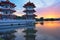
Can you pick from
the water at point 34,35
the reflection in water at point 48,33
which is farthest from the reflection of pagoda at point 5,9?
the water at point 34,35

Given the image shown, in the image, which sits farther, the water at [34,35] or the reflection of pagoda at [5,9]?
the reflection of pagoda at [5,9]

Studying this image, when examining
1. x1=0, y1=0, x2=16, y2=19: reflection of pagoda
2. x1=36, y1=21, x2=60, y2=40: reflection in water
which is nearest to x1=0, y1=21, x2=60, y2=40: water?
x1=36, y1=21, x2=60, y2=40: reflection in water

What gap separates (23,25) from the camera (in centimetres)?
3841

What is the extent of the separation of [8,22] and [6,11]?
731 centimetres

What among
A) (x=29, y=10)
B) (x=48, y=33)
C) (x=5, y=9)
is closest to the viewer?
(x=48, y=33)

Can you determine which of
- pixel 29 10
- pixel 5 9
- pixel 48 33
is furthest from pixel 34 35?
pixel 29 10

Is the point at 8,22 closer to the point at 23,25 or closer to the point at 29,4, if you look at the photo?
the point at 23,25

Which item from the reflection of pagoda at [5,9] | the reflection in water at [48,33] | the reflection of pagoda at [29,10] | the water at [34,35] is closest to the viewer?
the water at [34,35]

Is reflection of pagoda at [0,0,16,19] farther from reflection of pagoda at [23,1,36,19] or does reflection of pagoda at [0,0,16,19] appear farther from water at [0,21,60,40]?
water at [0,21,60,40]

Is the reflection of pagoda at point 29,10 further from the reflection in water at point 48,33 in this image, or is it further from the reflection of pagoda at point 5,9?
the reflection in water at point 48,33

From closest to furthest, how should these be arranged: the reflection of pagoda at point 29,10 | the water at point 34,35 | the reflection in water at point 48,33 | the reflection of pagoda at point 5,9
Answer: the water at point 34,35 → the reflection in water at point 48,33 → the reflection of pagoda at point 5,9 → the reflection of pagoda at point 29,10

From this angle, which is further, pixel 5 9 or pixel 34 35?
pixel 5 9

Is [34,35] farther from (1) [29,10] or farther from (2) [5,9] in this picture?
(1) [29,10]

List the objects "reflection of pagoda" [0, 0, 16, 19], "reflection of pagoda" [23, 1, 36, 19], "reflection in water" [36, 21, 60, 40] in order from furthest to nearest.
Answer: "reflection of pagoda" [23, 1, 36, 19] → "reflection of pagoda" [0, 0, 16, 19] → "reflection in water" [36, 21, 60, 40]
